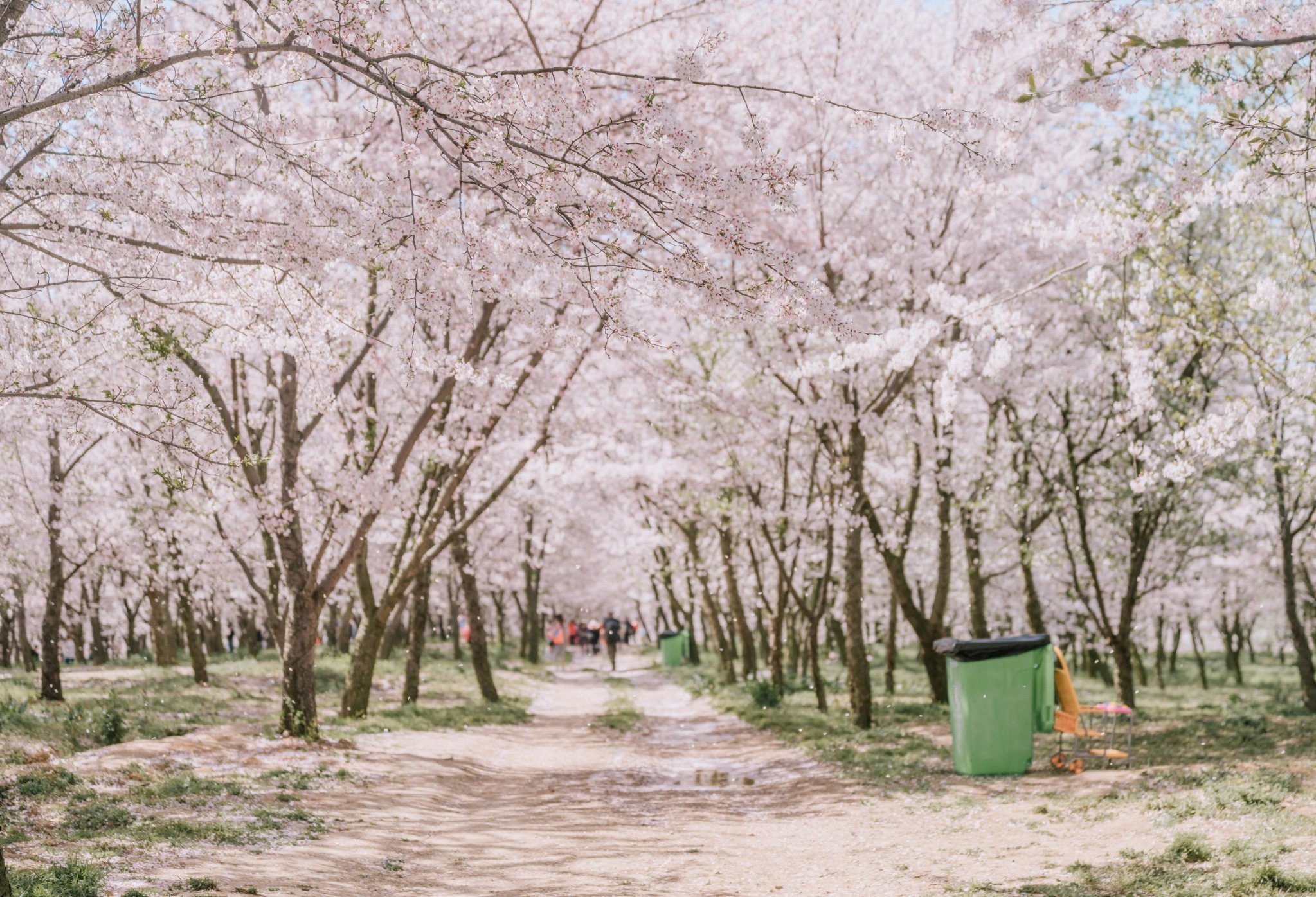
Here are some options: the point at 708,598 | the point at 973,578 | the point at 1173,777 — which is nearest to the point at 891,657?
the point at 973,578

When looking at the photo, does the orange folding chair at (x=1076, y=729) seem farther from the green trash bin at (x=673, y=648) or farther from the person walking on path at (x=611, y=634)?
the green trash bin at (x=673, y=648)

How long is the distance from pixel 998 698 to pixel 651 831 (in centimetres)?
392

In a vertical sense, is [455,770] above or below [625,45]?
below

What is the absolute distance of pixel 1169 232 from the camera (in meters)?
8.98

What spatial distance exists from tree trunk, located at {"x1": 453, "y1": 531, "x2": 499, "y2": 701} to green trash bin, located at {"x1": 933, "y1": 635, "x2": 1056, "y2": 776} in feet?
35.2

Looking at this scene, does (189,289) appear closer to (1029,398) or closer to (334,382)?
(334,382)

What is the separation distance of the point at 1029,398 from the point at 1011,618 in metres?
22.6

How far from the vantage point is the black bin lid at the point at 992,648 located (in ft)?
31.1

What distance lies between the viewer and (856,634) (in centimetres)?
1309

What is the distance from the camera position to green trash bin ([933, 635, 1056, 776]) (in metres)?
9.52

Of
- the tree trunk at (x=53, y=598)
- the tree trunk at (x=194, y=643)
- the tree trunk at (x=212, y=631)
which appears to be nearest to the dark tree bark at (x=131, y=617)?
the tree trunk at (x=212, y=631)

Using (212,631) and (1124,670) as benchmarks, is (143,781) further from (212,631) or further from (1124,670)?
(212,631)

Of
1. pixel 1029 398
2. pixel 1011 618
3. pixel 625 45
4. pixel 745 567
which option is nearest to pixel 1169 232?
pixel 625 45

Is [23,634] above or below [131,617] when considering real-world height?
below
